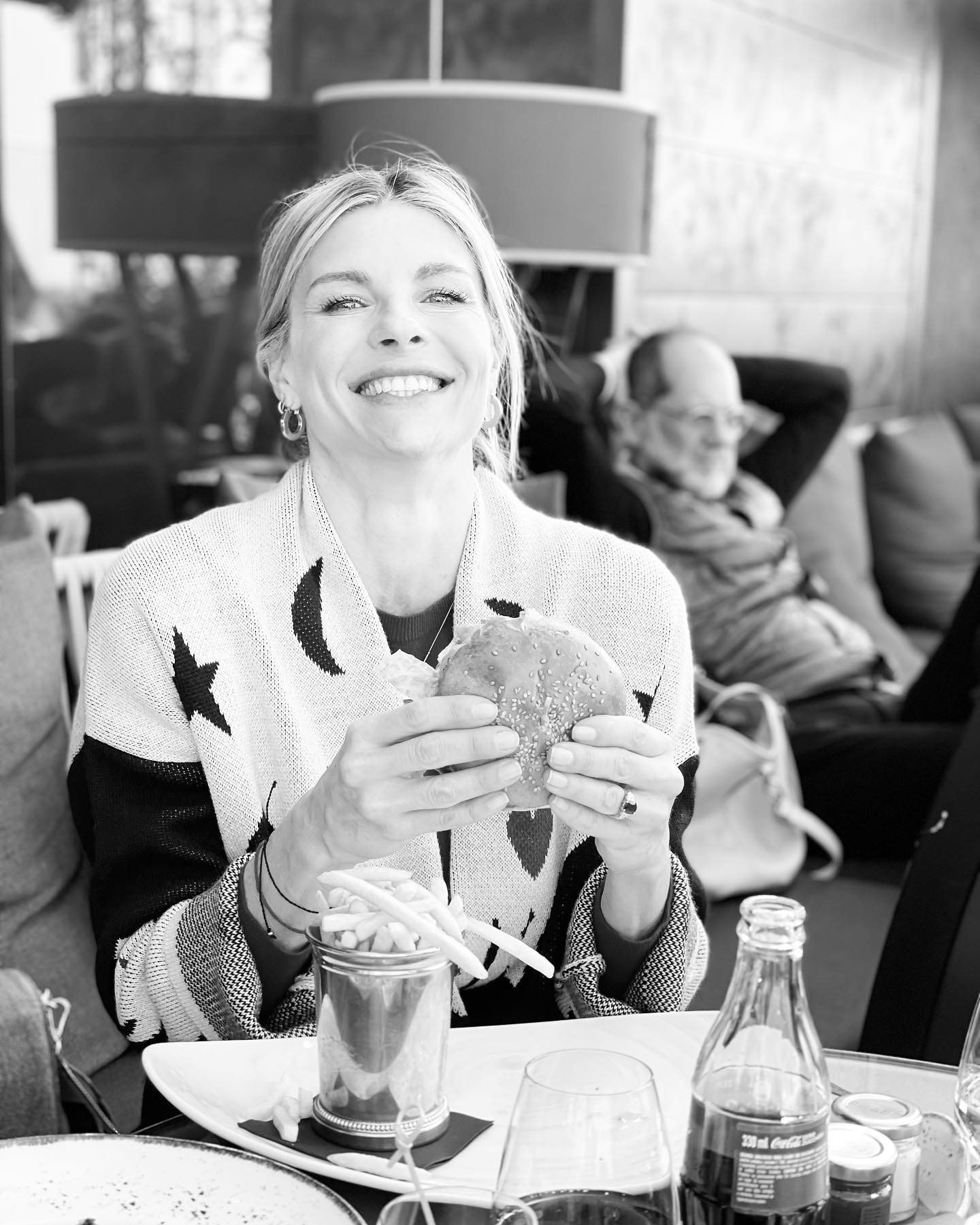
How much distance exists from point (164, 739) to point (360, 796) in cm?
33

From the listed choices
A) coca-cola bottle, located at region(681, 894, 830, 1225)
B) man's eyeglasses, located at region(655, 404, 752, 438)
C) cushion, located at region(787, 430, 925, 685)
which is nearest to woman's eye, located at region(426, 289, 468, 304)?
coca-cola bottle, located at region(681, 894, 830, 1225)

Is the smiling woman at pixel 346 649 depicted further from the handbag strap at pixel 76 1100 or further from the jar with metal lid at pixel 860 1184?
the jar with metal lid at pixel 860 1184

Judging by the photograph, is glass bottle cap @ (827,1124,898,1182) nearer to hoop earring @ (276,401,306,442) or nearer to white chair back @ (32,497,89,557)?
hoop earring @ (276,401,306,442)

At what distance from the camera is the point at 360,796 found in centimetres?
92

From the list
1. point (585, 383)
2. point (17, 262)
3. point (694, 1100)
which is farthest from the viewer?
point (17, 262)

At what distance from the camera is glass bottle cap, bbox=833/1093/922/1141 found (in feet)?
2.47

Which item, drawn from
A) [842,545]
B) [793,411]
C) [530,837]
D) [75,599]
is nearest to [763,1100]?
[530,837]

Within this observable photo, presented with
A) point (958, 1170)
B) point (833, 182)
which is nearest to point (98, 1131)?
point (958, 1170)

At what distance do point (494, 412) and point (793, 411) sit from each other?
2065mm

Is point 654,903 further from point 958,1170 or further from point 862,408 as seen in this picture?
point 862,408

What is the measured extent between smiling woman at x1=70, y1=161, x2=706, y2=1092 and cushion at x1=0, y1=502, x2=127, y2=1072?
0.22 feet

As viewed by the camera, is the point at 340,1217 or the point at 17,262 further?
the point at 17,262

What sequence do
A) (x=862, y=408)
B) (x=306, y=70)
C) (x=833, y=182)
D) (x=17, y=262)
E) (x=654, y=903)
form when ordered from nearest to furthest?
(x=654, y=903) → (x=17, y=262) → (x=306, y=70) → (x=833, y=182) → (x=862, y=408)

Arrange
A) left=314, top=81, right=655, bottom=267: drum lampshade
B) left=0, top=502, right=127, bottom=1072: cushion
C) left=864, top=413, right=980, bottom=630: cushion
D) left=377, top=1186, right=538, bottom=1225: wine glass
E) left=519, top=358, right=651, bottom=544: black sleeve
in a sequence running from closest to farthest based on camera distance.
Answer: left=377, top=1186, right=538, bottom=1225: wine glass < left=0, top=502, right=127, bottom=1072: cushion < left=314, top=81, right=655, bottom=267: drum lampshade < left=519, top=358, right=651, bottom=544: black sleeve < left=864, top=413, right=980, bottom=630: cushion
